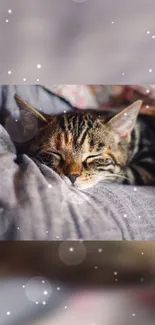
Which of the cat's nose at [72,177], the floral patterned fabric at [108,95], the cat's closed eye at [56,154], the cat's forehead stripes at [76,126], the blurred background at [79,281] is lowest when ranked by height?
the blurred background at [79,281]

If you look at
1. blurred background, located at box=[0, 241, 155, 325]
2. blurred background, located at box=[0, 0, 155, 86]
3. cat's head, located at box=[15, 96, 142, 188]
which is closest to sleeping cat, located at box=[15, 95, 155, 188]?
cat's head, located at box=[15, 96, 142, 188]

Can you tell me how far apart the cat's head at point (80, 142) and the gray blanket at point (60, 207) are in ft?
0.12

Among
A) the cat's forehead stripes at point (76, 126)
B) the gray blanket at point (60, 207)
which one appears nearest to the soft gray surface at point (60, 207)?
the gray blanket at point (60, 207)

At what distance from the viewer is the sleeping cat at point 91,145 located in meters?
1.58

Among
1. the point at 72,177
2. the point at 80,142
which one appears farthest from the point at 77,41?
the point at 72,177

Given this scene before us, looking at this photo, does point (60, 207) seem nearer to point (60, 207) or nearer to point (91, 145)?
point (60, 207)

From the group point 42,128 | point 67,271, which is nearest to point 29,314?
point 67,271

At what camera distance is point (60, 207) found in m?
1.56

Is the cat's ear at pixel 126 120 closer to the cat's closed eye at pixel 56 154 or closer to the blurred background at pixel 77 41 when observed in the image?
the blurred background at pixel 77 41

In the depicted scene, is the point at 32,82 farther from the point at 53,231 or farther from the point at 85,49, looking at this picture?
the point at 53,231

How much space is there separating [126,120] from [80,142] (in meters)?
0.16

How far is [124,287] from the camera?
1.55 metres

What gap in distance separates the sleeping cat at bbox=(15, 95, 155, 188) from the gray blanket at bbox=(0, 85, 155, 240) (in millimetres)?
32

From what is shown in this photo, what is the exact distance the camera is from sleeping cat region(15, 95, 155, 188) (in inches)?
62.2
